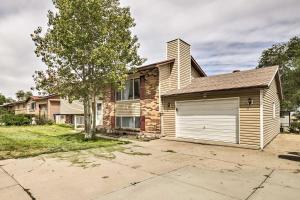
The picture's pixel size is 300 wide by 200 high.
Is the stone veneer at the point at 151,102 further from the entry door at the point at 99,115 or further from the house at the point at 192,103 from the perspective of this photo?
the entry door at the point at 99,115

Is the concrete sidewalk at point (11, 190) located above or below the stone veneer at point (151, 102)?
below

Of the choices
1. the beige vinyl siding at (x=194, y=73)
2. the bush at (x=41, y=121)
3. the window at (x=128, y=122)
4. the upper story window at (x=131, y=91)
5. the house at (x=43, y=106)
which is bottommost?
the bush at (x=41, y=121)

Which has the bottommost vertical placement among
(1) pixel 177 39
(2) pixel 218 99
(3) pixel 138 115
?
(3) pixel 138 115

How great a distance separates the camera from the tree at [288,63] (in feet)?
101

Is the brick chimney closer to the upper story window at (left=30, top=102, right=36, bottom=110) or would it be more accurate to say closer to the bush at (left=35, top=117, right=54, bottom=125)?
the bush at (left=35, top=117, right=54, bottom=125)

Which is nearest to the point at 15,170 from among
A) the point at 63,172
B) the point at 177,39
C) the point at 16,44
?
the point at 63,172

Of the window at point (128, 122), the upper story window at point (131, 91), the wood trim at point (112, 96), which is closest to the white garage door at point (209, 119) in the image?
the window at point (128, 122)

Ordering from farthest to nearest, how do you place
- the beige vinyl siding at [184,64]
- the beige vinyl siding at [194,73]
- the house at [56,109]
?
the house at [56,109], the beige vinyl siding at [194,73], the beige vinyl siding at [184,64]

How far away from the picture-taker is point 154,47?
79.7ft

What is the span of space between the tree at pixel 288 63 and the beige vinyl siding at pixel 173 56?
22.0 meters

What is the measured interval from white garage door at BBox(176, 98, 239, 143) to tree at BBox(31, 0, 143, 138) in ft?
14.6

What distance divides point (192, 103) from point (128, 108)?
5.46m

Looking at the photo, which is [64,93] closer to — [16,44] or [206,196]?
[206,196]

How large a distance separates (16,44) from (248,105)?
24.4m
